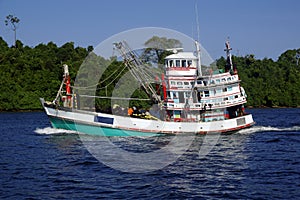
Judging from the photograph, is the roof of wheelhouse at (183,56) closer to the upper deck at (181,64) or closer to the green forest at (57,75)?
the upper deck at (181,64)

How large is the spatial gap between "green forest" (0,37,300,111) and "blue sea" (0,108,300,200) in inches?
1932

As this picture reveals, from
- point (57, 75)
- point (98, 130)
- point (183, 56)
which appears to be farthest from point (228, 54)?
point (57, 75)

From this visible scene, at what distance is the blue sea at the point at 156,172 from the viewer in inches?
852

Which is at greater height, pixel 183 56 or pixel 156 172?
pixel 183 56

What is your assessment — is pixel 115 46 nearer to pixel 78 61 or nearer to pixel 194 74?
pixel 194 74

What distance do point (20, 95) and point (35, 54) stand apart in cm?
2471

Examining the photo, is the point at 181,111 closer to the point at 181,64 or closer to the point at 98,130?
the point at 181,64

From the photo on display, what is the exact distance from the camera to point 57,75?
354 ft

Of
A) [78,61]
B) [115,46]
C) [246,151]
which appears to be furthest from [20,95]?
[246,151]

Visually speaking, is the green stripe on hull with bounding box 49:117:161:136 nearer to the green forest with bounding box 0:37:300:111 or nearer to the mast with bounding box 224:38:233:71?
the mast with bounding box 224:38:233:71

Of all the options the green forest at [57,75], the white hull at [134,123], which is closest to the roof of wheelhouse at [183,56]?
the white hull at [134,123]

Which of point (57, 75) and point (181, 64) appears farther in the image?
point (57, 75)

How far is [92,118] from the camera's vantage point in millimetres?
41406

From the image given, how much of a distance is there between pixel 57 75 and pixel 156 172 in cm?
8552
